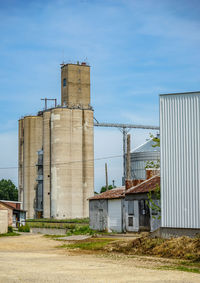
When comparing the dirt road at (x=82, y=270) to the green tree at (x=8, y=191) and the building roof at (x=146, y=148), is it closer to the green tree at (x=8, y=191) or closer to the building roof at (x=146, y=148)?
the building roof at (x=146, y=148)

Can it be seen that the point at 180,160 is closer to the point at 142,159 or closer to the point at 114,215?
the point at 114,215

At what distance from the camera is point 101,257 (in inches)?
857

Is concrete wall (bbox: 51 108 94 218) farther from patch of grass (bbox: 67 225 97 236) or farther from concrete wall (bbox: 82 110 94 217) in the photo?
patch of grass (bbox: 67 225 97 236)

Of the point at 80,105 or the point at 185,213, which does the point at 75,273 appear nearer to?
the point at 185,213

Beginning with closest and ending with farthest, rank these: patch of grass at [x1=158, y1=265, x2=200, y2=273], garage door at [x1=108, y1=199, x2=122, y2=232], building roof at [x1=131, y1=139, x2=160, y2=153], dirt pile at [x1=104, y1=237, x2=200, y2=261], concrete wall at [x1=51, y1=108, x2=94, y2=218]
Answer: patch of grass at [x1=158, y1=265, x2=200, y2=273] < dirt pile at [x1=104, y1=237, x2=200, y2=261] < garage door at [x1=108, y1=199, x2=122, y2=232] < building roof at [x1=131, y1=139, x2=160, y2=153] < concrete wall at [x1=51, y1=108, x2=94, y2=218]

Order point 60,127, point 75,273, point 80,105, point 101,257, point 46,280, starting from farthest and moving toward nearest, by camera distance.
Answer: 1. point 80,105
2. point 60,127
3. point 101,257
4. point 75,273
5. point 46,280

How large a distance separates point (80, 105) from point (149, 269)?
66.7m

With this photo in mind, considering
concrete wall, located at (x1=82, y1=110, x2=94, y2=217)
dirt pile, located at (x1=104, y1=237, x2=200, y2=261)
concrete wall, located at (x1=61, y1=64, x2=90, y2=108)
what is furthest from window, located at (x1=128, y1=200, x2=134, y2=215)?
concrete wall, located at (x1=61, y1=64, x2=90, y2=108)

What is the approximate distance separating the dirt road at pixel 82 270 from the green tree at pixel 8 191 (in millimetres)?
115660

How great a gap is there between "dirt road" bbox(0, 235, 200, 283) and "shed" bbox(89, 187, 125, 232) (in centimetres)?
1622

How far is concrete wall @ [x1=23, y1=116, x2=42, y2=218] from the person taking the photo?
84438mm

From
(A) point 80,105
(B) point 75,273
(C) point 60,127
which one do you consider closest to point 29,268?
(B) point 75,273

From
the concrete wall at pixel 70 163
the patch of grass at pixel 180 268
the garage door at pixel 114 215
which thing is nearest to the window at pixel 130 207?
the garage door at pixel 114 215

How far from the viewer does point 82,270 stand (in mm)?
17203
